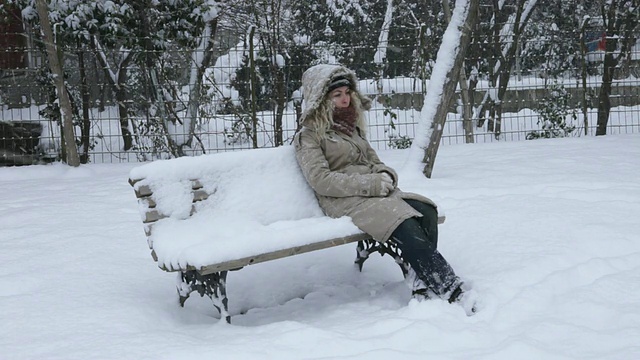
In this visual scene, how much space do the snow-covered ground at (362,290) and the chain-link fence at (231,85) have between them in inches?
110

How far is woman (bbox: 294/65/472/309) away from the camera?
3.77 meters

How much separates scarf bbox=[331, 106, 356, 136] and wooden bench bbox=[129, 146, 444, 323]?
350 millimetres

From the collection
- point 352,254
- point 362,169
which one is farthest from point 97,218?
point 362,169

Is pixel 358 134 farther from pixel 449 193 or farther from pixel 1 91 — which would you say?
pixel 1 91

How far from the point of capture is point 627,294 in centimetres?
376

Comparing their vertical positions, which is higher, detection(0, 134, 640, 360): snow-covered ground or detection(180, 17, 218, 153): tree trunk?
detection(180, 17, 218, 153): tree trunk

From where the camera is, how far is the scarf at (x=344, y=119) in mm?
4277

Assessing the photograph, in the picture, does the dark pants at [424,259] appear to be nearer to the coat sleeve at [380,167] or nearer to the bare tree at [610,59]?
the coat sleeve at [380,167]

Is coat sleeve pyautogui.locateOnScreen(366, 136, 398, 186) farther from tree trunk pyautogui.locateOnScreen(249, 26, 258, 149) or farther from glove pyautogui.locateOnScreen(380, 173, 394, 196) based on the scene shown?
tree trunk pyautogui.locateOnScreen(249, 26, 258, 149)

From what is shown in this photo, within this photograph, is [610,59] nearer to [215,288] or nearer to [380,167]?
[380,167]

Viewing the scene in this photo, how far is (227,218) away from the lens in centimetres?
406

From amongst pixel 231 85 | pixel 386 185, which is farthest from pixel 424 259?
pixel 231 85

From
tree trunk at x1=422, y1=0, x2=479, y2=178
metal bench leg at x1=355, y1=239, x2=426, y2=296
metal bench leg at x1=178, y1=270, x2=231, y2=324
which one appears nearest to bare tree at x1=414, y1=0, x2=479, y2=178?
tree trunk at x1=422, y1=0, x2=479, y2=178

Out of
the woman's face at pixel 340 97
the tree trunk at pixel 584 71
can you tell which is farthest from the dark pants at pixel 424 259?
the tree trunk at pixel 584 71
